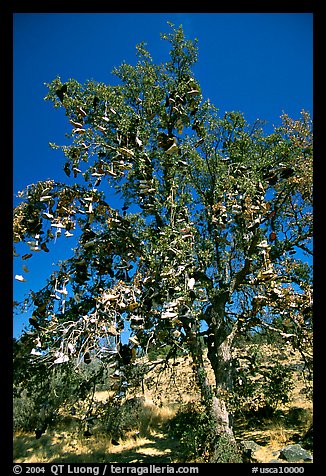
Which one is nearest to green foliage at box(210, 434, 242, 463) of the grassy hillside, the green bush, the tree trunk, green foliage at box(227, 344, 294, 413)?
the green bush

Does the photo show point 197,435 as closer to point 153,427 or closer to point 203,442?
point 203,442

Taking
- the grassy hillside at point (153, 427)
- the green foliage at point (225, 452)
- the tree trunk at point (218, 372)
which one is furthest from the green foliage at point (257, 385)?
the green foliage at point (225, 452)

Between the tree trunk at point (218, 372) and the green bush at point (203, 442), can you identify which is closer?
the green bush at point (203, 442)

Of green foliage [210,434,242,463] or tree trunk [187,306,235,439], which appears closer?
green foliage [210,434,242,463]

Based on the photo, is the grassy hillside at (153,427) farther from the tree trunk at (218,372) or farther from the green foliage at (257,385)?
the tree trunk at (218,372)

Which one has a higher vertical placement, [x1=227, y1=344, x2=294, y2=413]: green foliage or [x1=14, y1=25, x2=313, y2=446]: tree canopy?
[x1=14, y1=25, x2=313, y2=446]: tree canopy

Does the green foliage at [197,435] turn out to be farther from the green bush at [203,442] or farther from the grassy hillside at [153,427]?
the grassy hillside at [153,427]

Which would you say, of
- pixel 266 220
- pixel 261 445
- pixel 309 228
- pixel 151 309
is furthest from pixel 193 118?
pixel 261 445

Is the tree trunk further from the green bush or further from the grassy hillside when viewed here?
the grassy hillside

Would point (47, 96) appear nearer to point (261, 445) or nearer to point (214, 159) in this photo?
point (214, 159)

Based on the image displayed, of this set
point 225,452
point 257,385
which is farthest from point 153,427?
point 225,452

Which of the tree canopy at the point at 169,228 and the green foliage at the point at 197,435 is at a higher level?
the tree canopy at the point at 169,228

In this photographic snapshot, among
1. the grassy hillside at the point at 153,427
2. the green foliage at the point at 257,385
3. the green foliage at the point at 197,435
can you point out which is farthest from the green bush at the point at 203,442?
the green foliage at the point at 257,385

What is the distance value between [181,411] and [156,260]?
3.59 meters
